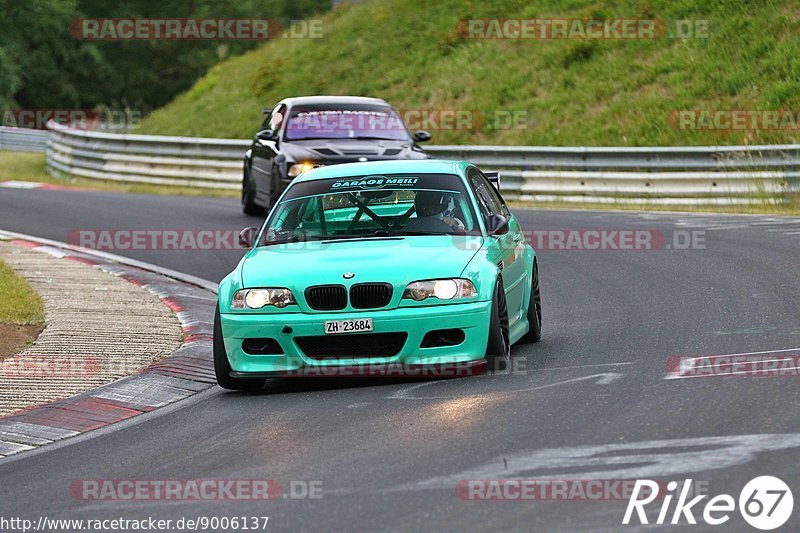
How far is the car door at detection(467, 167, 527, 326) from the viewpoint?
32.5ft

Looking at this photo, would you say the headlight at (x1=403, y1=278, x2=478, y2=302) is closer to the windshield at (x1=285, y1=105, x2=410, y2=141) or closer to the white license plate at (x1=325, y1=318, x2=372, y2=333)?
the white license plate at (x1=325, y1=318, x2=372, y2=333)

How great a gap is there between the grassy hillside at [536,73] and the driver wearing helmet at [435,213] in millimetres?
15904

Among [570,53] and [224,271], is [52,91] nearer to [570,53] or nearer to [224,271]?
[570,53]

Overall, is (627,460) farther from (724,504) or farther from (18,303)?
(18,303)

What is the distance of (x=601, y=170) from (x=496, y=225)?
1491cm

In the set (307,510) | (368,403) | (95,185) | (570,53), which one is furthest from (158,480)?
(570,53)

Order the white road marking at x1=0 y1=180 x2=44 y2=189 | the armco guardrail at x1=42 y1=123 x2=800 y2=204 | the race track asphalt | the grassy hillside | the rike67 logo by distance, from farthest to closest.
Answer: the white road marking at x1=0 y1=180 x2=44 y2=189
the grassy hillside
the armco guardrail at x1=42 y1=123 x2=800 y2=204
the race track asphalt
the rike67 logo

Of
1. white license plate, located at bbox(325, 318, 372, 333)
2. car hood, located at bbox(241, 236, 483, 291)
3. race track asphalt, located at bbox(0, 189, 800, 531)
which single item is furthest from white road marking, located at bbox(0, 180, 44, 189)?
white license plate, located at bbox(325, 318, 372, 333)

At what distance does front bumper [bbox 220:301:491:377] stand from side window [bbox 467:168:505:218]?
1548 mm

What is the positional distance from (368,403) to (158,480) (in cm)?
191

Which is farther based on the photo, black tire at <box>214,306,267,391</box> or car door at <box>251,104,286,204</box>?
car door at <box>251,104,286,204</box>

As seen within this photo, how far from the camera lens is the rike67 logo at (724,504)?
564cm

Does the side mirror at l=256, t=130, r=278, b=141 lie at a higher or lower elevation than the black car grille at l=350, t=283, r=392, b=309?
lower

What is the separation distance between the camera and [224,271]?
15.8 metres
